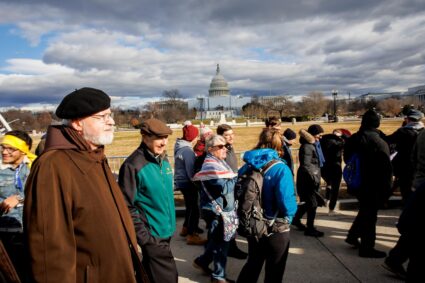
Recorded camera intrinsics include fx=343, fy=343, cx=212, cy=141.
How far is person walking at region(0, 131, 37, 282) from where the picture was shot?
3.19m

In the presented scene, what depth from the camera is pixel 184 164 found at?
5113mm

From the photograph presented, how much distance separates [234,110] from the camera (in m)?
131

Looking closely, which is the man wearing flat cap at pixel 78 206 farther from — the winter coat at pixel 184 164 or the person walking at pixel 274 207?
the winter coat at pixel 184 164

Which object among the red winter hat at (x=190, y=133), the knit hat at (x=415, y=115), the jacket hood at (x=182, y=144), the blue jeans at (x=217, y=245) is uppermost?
the knit hat at (x=415, y=115)

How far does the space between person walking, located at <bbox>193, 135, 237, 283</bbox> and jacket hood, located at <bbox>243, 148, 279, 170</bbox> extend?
0.60 metres

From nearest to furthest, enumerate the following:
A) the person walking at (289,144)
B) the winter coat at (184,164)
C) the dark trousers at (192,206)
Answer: the winter coat at (184,164) < the person walking at (289,144) < the dark trousers at (192,206)

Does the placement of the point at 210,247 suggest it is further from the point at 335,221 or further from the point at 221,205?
the point at 335,221

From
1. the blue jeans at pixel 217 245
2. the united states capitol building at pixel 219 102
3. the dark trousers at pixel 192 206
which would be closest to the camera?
the blue jeans at pixel 217 245

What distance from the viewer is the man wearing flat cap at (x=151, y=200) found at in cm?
291

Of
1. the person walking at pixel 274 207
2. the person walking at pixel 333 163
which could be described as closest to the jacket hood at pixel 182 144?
the person walking at pixel 274 207

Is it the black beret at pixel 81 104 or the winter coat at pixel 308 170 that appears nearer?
the black beret at pixel 81 104

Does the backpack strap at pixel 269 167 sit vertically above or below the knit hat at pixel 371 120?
below

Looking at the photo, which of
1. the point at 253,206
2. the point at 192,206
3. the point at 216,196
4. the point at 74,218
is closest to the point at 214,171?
the point at 216,196

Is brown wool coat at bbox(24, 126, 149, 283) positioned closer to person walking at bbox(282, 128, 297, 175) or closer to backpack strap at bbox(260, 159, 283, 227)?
backpack strap at bbox(260, 159, 283, 227)
